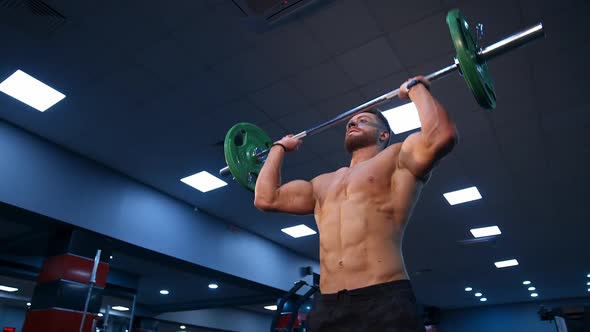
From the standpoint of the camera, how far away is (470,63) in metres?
1.27

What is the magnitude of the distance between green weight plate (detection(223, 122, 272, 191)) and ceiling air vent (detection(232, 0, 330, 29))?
3.41ft

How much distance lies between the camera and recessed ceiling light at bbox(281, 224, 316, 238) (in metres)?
6.07

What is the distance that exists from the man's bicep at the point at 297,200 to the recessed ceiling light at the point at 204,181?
3316 millimetres

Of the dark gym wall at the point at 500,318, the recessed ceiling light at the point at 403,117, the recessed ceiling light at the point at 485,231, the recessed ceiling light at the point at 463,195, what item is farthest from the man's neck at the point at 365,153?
the dark gym wall at the point at 500,318

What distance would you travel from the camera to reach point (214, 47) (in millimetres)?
3031

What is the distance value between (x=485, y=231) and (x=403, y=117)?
3.31 meters

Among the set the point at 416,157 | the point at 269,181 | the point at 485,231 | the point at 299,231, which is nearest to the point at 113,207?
the point at 299,231

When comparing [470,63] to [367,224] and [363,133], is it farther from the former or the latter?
[367,224]

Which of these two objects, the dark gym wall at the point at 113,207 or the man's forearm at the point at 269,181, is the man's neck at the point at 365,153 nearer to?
the man's forearm at the point at 269,181

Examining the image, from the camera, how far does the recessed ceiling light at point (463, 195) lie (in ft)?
15.9

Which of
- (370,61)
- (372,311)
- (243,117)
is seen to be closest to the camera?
(372,311)

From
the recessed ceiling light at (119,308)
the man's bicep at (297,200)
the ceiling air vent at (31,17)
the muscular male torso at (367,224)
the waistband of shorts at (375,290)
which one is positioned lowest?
the waistband of shorts at (375,290)

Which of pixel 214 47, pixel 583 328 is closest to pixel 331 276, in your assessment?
pixel 583 328

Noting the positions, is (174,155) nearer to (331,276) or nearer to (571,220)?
(331,276)
